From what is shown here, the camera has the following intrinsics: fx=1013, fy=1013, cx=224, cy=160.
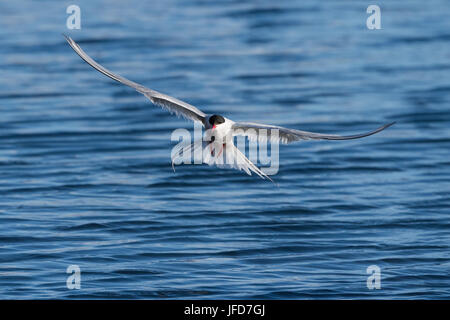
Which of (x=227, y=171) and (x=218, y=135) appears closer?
(x=218, y=135)

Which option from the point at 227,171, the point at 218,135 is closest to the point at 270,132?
the point at 218,135

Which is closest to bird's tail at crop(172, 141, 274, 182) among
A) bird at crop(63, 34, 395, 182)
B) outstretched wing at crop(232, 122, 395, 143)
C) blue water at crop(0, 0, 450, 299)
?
bird at crop(63, 34, 395, 182)

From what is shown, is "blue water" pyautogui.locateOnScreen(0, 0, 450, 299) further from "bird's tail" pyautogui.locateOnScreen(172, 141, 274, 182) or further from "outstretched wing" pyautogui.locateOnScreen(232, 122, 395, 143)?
"outstretched wing" pyautogui.locateOnScreen(232, 122, 395, 143)

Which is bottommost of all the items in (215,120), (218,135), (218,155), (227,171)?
(227,171)

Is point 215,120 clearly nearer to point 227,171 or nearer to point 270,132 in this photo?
point 270,132

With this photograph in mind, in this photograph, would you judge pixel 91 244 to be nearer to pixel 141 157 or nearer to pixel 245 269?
pixel 245 269

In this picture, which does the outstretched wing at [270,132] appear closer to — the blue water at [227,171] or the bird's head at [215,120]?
the bird's head at [215,120]

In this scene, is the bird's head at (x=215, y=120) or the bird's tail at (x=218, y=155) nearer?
the bird's head at (x=215, y=120)

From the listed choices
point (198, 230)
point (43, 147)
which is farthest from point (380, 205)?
point (43, 147)

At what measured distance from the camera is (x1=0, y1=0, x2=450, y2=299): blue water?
412 inches

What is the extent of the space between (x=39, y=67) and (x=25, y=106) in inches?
124

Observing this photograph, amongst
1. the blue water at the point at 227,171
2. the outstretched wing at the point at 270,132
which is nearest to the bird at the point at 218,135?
the outstretched wing at the point at 270,132

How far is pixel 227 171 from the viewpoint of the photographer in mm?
14648

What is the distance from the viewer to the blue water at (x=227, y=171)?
10.5m
